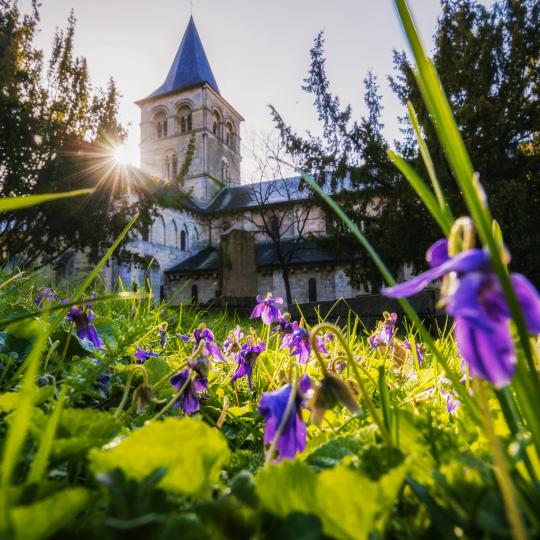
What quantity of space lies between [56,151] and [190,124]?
31.3 meters

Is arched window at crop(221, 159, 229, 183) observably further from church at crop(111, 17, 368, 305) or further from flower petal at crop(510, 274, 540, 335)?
flower petal at crop(510, 274, 540, 335)

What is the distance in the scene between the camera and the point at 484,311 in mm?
448

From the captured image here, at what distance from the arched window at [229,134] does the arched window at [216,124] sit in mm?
1382

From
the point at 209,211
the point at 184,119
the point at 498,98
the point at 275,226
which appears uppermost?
the point at 184,119

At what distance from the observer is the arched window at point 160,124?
39906mm

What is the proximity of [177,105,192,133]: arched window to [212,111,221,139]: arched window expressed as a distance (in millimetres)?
2228

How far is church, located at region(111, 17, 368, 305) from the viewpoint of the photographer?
26109 millimetres

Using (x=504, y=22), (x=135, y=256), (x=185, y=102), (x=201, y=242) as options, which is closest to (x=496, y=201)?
(x=504, y=22)

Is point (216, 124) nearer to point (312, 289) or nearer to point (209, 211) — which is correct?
point (209, 211)

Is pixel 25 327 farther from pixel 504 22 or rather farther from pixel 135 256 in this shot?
pixel 504 22

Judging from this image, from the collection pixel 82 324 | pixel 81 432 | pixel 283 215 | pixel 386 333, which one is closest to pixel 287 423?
pixel 81 432

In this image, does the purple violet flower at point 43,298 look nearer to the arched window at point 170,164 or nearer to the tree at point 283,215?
the tree at point 283,215

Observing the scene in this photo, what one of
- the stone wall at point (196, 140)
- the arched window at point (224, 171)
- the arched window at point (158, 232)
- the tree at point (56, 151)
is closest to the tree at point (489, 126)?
the tree at point (56, 151)

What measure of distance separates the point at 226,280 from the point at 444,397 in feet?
29.7
